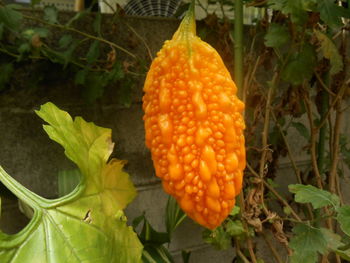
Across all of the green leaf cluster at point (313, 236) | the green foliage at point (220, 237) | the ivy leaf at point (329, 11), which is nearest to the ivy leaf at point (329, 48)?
the ivy leaf at point (329, 11)

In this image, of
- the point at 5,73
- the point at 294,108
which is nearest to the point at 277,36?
the point at 294,108

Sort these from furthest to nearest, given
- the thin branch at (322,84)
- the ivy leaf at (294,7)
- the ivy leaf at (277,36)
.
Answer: the thin branch at (322,84), the ivy leaf at (277,36), the ivy leaf at (294,7)

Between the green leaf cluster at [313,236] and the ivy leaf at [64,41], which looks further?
the ivy leaf at [64,41]

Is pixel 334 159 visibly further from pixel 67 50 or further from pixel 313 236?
pixel 67 50

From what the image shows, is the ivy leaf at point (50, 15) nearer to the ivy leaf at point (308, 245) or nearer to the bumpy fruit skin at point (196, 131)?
the bumpy fruit skin at point (196, 131)

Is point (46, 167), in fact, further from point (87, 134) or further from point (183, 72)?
point (183, 72)

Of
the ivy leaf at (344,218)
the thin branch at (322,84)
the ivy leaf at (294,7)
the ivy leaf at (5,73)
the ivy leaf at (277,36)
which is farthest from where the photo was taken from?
the thin branch at (322,84)
